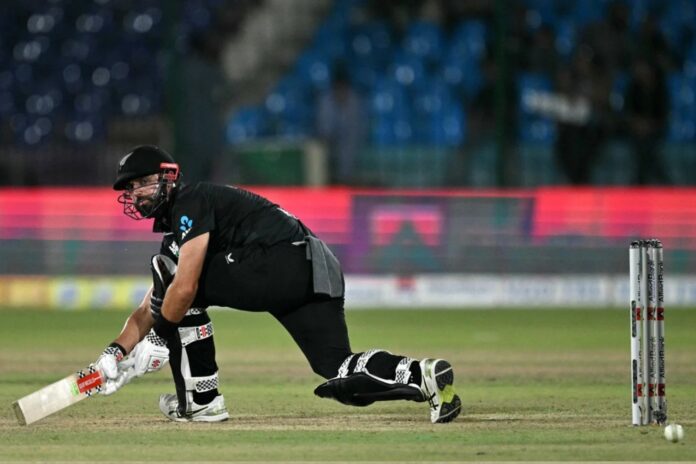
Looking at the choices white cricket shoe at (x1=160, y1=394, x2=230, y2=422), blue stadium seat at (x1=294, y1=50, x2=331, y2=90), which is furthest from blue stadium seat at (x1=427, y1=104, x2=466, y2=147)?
white cricket shoe at (x1=160, y1=394, x2=230, y2=422)

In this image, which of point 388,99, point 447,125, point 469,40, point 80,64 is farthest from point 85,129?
point 469,40

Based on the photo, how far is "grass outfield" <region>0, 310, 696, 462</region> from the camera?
6.61 m

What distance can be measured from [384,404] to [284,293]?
1.52 m

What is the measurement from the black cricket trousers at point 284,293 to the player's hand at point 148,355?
14.6 inches

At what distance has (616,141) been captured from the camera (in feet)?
58.0

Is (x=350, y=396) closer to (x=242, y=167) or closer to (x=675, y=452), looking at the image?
(x=675, y=452)

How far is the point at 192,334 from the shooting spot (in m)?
7.53

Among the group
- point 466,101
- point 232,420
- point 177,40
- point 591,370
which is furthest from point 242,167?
point 232,420

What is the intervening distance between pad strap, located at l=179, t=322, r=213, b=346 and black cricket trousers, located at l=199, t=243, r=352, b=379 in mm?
152

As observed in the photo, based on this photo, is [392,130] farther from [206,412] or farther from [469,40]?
[206,412]

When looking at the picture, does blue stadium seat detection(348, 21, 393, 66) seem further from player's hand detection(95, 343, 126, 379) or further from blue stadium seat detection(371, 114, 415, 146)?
player's hand detection(95, 343, 126, 379)

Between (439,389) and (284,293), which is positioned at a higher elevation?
(284,293)

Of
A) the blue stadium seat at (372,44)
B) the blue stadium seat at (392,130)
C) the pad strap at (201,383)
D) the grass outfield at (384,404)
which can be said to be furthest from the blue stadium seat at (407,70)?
the pad strap at (201,383)

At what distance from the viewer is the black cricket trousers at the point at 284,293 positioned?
7410mm
